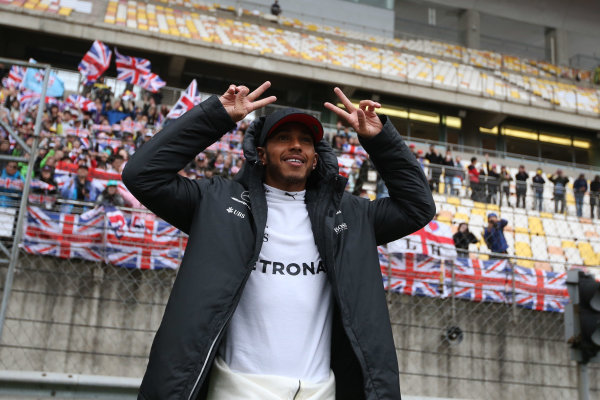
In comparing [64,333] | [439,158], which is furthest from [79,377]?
[439,158]

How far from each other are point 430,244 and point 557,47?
22.5 m

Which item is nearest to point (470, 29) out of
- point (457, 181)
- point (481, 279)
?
point (457, 181)

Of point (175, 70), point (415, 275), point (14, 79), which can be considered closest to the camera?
point (415, 275)

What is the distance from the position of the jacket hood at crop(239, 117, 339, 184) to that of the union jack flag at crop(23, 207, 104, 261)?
162 inches

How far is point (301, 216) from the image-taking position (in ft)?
7.72

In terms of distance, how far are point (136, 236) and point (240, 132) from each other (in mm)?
5913

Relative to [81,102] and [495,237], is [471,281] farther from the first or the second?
[81,102]

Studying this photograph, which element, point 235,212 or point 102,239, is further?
point 102,239

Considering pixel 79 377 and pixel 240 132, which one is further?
pixel 240 132

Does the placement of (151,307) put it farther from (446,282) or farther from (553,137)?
(553,137)

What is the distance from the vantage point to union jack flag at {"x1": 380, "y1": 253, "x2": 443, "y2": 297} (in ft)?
21.5

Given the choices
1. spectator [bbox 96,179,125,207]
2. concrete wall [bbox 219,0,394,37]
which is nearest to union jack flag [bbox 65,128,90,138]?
spectator [bbox 96,179,125,207]

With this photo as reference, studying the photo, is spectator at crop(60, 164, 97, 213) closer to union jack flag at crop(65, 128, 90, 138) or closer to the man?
union jack flag at crop(65, 128, 90, 138)

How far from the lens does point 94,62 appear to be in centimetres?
1152
